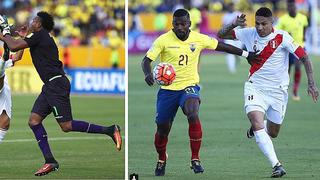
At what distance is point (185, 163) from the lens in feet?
47.5

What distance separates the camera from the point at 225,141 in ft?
57.6

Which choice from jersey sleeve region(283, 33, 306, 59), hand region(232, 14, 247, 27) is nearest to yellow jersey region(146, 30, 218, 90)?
hand region(232, 14, 247, 27)

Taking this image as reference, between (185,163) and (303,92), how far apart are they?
50.8 feet

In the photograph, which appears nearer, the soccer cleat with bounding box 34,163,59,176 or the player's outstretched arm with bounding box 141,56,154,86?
the player's outstretched arm with bounding box 141,56,154,86

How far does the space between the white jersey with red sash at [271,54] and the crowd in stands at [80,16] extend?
31.1 metres

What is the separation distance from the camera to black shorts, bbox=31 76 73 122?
13.6 meters

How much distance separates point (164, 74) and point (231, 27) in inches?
52.7

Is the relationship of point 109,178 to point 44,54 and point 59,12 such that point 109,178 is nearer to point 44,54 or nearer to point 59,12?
point 44,54

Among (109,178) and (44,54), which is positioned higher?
(44,54)

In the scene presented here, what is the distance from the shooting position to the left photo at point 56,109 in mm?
13492

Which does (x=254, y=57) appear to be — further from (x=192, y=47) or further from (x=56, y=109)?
(x=56, y=109)

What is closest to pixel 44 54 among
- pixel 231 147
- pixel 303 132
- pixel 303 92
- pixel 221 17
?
pixel 231 147

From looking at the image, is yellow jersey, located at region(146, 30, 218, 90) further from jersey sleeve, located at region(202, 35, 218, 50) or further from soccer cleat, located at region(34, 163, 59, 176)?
soccer cleat, located at region(34, 163, 59, 176)

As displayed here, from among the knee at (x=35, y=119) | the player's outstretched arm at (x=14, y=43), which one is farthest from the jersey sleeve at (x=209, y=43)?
the knee at (x=35, y=119)
